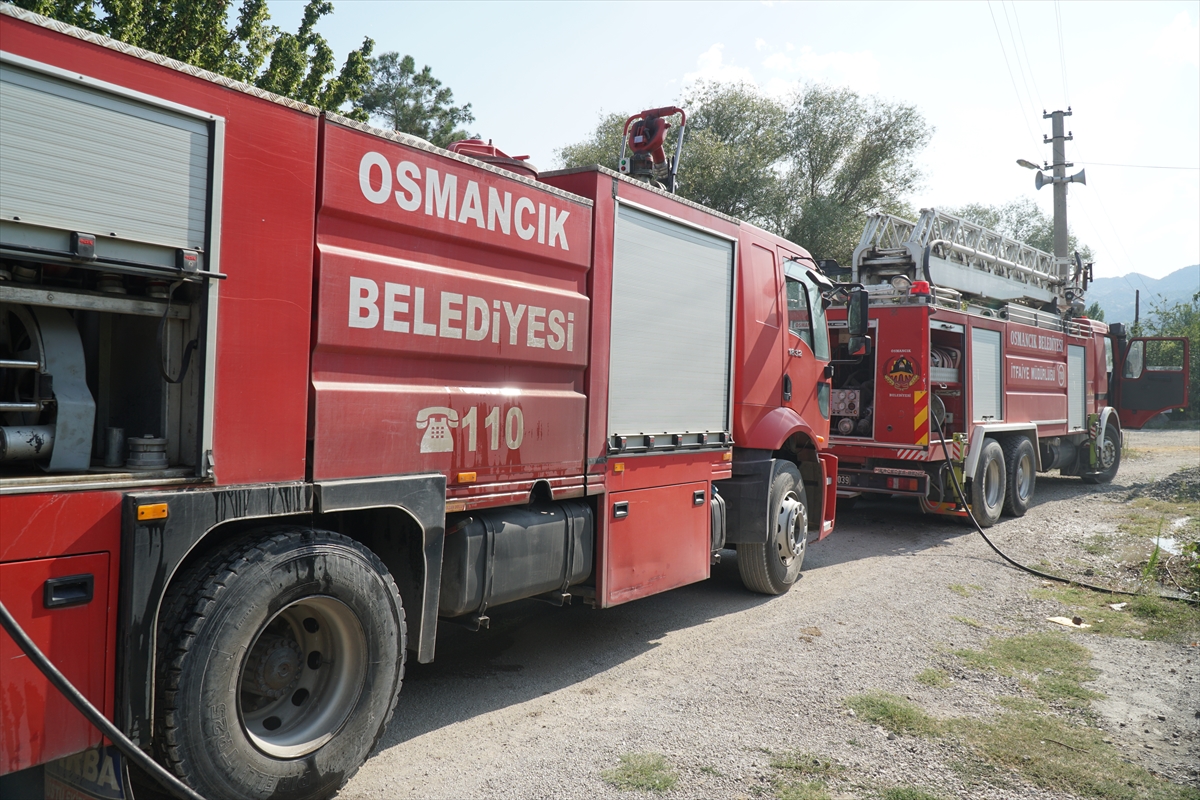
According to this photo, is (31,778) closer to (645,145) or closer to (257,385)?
(257,385)

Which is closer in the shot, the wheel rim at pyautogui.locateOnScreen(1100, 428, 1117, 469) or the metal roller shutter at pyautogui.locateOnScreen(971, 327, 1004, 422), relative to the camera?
the metal roller shutter at pyautogui.locateOnScreen(971, 327, 1004, 422)

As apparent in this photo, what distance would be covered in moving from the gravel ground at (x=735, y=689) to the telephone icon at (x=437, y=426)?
1.43 m

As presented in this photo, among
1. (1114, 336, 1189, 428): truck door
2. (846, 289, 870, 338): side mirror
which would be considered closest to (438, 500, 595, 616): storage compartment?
(846, 289, 870, 338): side mirror

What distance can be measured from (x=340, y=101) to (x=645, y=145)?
7879 millimetres

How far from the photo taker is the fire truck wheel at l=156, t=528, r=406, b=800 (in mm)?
2904

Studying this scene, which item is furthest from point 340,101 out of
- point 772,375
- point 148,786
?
point 148,786

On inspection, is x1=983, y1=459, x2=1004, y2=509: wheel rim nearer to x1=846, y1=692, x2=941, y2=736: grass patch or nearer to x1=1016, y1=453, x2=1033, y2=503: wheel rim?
x1=1016, y1=453, x2=1033, y2=503: wheel rim

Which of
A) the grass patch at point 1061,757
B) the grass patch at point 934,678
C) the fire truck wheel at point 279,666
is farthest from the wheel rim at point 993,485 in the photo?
the fire truck wheel at point 279,666

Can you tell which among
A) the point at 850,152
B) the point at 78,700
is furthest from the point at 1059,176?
the point at 78,700

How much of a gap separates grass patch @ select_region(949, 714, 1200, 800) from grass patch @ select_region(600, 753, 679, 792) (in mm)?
1580

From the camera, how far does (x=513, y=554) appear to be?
4.39 meters

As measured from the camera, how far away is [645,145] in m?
6.16

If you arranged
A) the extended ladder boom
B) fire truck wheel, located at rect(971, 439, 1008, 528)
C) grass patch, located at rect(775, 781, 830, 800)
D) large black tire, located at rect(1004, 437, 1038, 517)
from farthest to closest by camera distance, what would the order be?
large black tire, located at rect(1004, 437, 1038, 517) < the extended ladder boom < fire truck wheel, located at rect(971, 439, 1008, 528) < grass patch, located at rect(775, 781, 830, 800)

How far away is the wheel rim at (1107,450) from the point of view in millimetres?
15445
